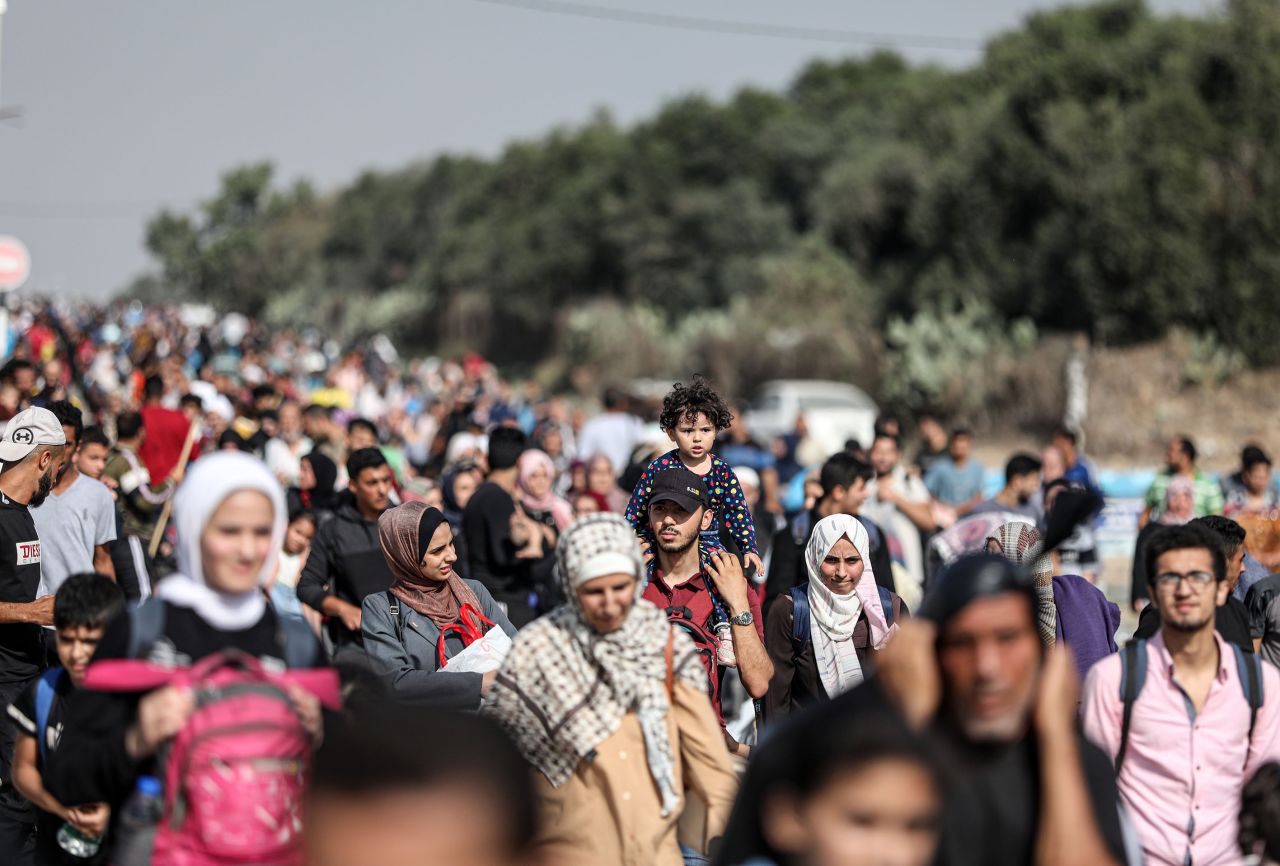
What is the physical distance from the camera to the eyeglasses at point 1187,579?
4.71m

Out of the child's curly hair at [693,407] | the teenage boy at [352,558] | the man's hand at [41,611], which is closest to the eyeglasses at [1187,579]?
the child's curly hair at [693,407]

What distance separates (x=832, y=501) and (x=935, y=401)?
26.0m

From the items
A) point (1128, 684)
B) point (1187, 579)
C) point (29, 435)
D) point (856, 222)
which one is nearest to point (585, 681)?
point (1128, 684)

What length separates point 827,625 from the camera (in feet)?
20.0

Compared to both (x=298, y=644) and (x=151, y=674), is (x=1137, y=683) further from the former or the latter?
(x=151, y=674)

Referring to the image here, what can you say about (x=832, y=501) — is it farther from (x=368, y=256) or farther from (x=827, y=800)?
(x=368, y=256)

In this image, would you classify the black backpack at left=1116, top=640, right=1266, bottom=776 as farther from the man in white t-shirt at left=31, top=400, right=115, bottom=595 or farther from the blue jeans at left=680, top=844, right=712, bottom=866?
the man in white t-shirt at left=31, top=400, right=115, bottom=595

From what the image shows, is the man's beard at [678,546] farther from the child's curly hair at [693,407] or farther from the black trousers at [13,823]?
the black trousers at [13,823]

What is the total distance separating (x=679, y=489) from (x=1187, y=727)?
7.27 feet

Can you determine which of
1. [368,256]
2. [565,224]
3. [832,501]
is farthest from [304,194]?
[832,501]

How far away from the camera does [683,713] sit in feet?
14.2

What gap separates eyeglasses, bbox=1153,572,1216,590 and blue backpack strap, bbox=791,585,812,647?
168 cm

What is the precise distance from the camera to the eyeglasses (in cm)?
471

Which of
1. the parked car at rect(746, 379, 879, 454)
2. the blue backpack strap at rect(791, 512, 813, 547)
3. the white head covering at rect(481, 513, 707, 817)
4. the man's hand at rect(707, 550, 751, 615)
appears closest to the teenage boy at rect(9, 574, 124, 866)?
the white head covering at rect(481, 513, 707, 817)
